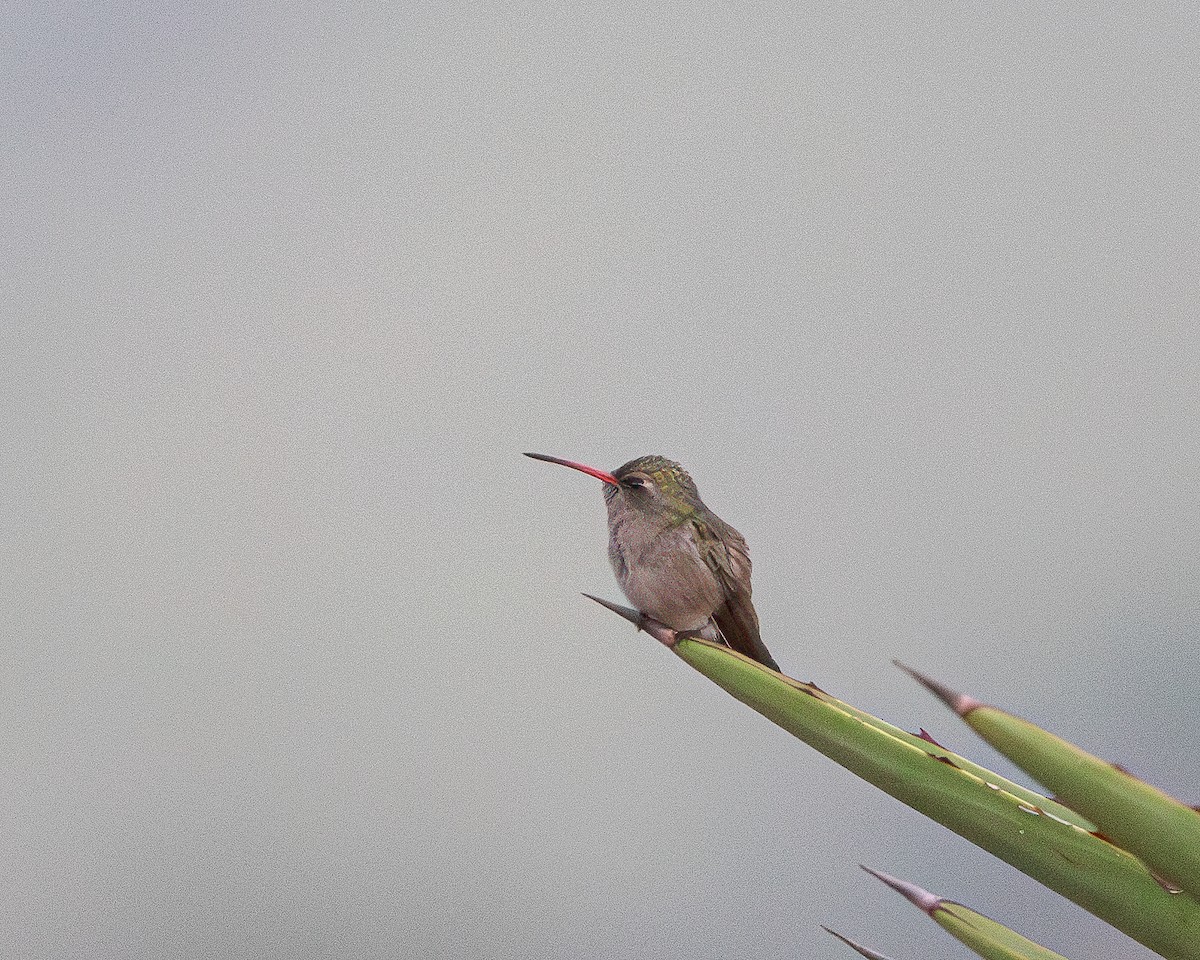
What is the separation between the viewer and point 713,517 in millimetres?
1956

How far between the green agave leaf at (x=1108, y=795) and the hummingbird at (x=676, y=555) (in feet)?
3.71

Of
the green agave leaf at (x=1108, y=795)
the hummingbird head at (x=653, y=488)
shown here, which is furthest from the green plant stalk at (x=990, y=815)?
the hummingbird head at (x=653, y=488)

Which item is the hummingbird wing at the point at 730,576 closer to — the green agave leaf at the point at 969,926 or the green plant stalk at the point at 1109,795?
the green agave leaf at the point at 969,926

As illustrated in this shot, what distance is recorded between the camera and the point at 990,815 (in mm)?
794

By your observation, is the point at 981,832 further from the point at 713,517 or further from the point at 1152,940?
the point at 713,517

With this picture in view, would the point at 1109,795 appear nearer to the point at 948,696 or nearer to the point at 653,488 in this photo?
the point at 948,696

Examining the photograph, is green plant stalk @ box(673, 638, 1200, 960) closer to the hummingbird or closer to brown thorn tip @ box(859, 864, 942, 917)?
brown thorn tip @ box(859, 864, 942, 917)

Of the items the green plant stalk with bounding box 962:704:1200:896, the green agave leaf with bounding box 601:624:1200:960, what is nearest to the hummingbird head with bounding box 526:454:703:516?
the green agave leaf with bounding box 601:624:1200:960

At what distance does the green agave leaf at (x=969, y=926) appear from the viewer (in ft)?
2.69

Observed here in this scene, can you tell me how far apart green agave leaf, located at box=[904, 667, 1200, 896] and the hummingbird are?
113 cm

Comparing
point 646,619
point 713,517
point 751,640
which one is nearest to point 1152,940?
point 646,619

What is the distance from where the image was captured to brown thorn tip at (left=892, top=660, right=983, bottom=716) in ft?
1.90

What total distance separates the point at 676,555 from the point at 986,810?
1.08 meters

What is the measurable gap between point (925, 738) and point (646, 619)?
40 centimetres
